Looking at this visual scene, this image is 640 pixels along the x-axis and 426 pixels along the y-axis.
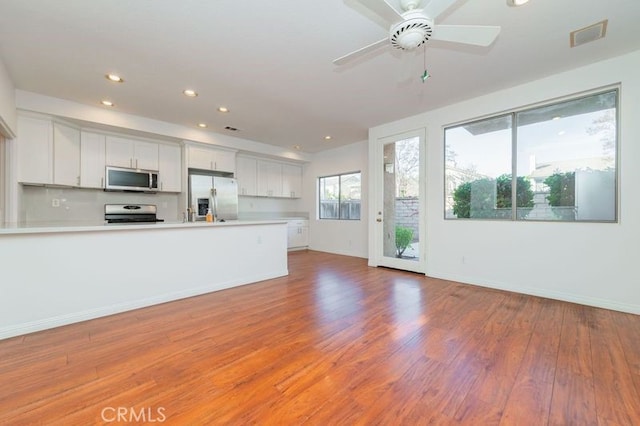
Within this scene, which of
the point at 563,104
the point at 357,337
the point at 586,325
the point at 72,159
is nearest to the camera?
the point at 357,337

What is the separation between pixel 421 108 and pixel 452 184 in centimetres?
129

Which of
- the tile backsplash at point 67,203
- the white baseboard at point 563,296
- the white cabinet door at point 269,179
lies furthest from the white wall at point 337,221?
the tile backsplash at point 67,203

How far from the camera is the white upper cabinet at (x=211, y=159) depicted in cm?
505

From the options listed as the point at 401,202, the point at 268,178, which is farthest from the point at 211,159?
the point at 401,202

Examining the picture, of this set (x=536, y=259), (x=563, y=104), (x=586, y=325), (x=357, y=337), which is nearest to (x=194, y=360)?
(x=357, y=337)

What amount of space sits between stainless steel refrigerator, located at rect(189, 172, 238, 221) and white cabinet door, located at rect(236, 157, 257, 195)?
0.43 meters

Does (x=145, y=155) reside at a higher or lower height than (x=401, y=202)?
higher

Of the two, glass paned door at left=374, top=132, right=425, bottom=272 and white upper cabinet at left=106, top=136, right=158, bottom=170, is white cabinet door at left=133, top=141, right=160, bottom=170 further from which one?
glass paned door at left=374, top=132, right=425, bottom=272

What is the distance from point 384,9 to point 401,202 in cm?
336

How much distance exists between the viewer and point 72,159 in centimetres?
396

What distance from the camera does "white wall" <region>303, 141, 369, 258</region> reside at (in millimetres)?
5945

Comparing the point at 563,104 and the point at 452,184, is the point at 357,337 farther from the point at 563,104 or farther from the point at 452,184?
the point at 563,104

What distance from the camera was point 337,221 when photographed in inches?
256

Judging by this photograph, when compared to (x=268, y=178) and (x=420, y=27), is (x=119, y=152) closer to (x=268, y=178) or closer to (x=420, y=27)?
(x=268, y=178)
